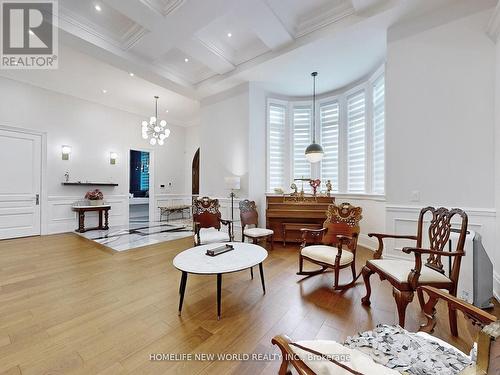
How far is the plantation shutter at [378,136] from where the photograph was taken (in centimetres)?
405

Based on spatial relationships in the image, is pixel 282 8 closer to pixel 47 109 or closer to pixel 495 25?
pixel 495 25

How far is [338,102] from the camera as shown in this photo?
16.9 feet

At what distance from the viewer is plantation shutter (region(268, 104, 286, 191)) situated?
17.5ft

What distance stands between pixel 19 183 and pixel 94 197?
1.49 m

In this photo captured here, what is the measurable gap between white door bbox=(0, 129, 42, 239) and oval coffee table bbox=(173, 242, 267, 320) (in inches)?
211

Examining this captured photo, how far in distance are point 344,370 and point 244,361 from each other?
3.63 feet

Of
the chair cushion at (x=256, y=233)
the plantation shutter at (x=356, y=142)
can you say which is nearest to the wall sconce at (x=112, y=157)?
the chair cushion at (x=256, y=233)

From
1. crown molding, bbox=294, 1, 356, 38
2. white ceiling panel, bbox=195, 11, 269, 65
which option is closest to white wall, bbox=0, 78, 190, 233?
white ceiling panel, bbox=195, 11, 269, 65

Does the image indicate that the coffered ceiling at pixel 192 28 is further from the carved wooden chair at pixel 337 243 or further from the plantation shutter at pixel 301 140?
the carved wooden chair at pixel 337 243

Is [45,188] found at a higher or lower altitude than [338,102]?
lower

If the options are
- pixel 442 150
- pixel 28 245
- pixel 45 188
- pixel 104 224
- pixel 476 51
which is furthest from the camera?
pixel 104 224

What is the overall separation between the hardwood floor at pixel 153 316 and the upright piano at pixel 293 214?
135 cm

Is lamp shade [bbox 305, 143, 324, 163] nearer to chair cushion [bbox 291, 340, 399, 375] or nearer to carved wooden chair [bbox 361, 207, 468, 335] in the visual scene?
carved wooden chair [bbox 361, 207, 468, 335]

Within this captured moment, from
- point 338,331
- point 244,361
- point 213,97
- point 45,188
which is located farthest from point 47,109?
point 338,331
